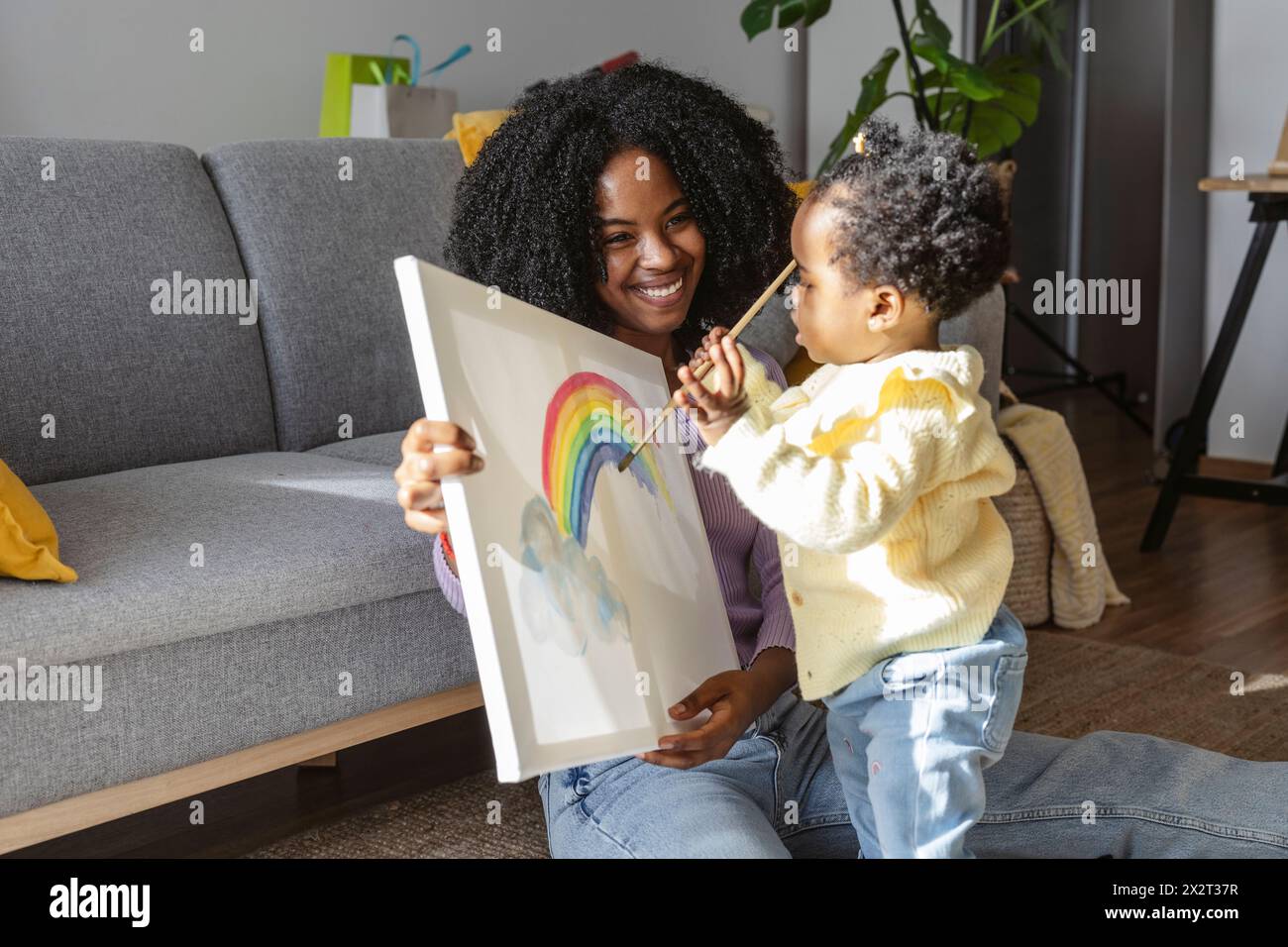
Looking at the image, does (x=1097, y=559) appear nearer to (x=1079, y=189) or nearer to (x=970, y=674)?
(x=970, y=674)

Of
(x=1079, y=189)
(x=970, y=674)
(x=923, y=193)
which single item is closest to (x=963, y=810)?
(x=970, y=674)

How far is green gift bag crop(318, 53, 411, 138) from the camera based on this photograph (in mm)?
3240

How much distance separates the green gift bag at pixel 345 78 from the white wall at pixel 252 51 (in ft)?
0.44

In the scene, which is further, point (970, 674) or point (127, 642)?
point (127, 642)

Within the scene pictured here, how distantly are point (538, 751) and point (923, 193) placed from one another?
50cm

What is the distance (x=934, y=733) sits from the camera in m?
0.99

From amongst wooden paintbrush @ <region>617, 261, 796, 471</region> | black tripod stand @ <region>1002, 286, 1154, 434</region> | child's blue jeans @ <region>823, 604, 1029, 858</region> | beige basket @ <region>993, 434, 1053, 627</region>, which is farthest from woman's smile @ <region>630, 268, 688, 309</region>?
black tripod stand @ <region>1002, 286, 1154, 434</region>

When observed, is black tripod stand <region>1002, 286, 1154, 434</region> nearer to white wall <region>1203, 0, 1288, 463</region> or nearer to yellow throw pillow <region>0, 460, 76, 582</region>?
white wall <region>1203, 0, 1288, 463</region>

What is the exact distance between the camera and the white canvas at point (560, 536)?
831 mm

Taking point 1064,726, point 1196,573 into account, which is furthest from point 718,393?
point 1196,573

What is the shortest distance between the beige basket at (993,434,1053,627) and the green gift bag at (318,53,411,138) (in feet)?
5.96

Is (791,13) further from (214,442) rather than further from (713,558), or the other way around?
(713,558)

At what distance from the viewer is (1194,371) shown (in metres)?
3.75

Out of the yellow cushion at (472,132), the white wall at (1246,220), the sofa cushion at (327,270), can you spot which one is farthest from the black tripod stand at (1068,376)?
the sofa cushion at (327,270)
